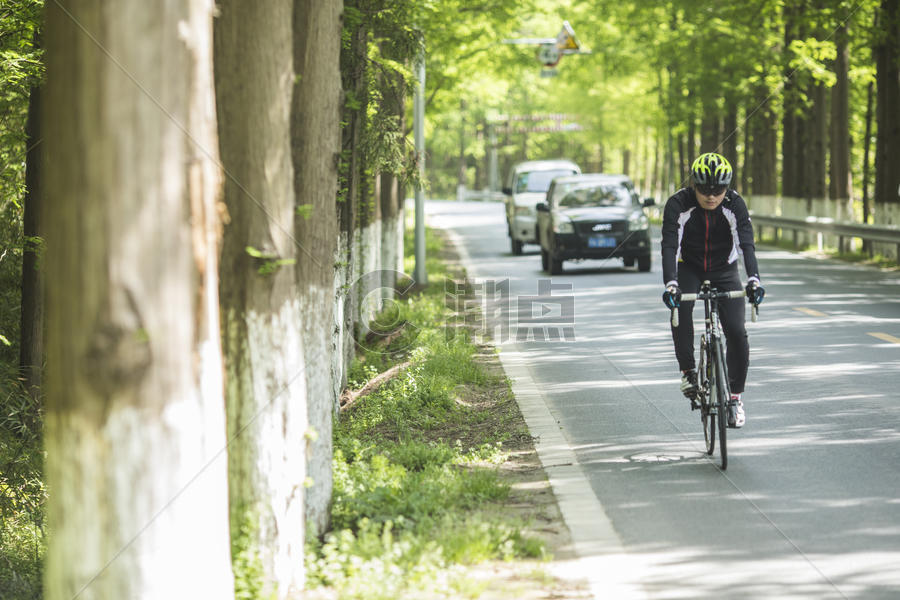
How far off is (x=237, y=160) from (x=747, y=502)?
350 cm

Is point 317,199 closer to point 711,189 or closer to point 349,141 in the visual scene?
point 711,189

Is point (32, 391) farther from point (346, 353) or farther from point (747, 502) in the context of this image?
point (747, 502)

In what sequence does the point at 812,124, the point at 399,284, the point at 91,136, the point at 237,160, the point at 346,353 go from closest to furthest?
the point at 91,136
the point at 237,160
the point at 346,353
the point at 399,284
the point at 812,124

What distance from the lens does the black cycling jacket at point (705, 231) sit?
8094mm

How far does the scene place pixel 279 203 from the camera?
559 centimetres

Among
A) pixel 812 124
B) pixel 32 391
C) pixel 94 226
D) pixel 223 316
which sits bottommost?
pixel 32 391

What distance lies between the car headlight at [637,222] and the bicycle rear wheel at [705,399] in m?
15.5

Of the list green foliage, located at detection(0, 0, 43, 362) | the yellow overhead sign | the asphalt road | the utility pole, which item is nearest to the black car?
the utility pole

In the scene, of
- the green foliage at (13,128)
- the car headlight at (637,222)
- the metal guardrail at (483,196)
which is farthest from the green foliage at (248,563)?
the metal guardrail at (483,196)

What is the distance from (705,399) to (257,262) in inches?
145

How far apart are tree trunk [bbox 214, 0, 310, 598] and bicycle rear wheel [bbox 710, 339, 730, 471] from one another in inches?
123

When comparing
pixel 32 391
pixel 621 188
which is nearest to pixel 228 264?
pixel 32 391

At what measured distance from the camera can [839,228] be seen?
27.0 metres

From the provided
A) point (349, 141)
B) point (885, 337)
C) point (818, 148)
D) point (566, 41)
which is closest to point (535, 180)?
point (566, 41)
